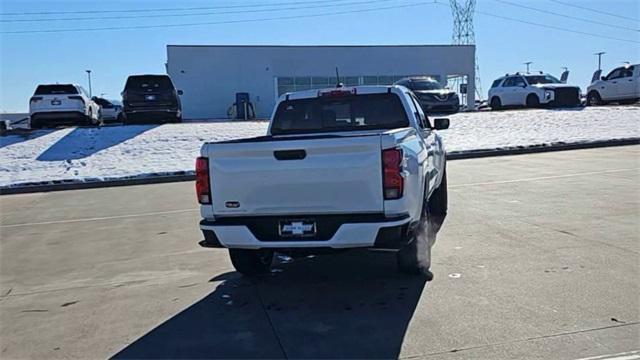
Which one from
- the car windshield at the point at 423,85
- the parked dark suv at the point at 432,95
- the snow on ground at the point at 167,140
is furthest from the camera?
the car windshield at the point at 423,85

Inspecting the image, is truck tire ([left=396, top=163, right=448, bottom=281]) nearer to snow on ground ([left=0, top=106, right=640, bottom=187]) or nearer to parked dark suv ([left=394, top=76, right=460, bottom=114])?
snow on ground ([left=0, top=106, right=640, bottom=187])

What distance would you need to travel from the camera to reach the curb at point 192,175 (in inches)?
584

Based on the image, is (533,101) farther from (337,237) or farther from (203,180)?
(203,180)

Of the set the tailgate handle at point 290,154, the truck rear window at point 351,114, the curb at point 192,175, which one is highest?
Result: the truck rear window at point 351,114

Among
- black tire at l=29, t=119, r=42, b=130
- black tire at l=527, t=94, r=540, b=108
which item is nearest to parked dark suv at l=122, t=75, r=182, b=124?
black tire at l=29, t=119, r=42, b=130

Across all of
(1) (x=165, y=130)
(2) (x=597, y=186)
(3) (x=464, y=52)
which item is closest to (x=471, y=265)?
(2) (x=597, y=186)

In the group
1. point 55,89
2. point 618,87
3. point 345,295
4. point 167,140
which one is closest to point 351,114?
point 345,295

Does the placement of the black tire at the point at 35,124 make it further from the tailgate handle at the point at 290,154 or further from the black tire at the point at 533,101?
the black tire at the point at 533,101

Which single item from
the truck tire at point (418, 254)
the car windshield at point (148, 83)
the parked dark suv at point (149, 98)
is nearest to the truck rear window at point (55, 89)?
the parked dark suv at point (149, 98)

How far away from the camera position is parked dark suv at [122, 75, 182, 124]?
21.5m

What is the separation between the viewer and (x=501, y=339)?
13.6ft

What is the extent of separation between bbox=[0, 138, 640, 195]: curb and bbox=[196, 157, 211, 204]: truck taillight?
10.7 metres

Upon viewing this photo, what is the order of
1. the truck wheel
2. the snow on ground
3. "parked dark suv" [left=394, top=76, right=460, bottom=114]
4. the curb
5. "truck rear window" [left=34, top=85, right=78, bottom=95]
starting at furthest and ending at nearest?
1. "parked dark suv" [left=394, top=76, right=460, bottom=114]
2. "truck rear window" [left=34, top=85, right=78, bottom=95]
3. the snow on ground
4. the curb
5. the truck wheel

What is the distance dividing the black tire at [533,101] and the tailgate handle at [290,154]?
81.6 ft
